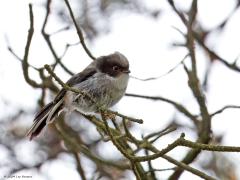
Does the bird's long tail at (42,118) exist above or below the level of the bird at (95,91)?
below

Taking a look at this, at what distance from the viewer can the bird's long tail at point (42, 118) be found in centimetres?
450

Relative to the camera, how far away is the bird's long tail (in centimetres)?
450

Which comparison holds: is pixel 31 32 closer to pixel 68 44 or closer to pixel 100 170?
pixel 68 44

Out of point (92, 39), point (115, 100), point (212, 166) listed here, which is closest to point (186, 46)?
point (115, 100)

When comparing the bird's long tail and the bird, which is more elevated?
the bird

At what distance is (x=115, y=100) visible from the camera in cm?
467

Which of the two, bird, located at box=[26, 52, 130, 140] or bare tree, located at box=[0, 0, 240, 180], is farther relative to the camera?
bird, located at box=[26, 52, 130, 140]

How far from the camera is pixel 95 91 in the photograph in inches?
184

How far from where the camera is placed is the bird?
455 centimetres

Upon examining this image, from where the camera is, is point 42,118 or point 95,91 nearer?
point 42,118

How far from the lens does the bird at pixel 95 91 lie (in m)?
4.55

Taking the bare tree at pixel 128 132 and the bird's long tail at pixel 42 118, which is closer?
the bare tree at pixel 128 132

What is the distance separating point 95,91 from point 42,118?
51 centimetres

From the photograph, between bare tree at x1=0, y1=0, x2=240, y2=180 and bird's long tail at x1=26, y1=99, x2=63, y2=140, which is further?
bird's long tail at x1=26, y1=99, x2=63, y2=140
